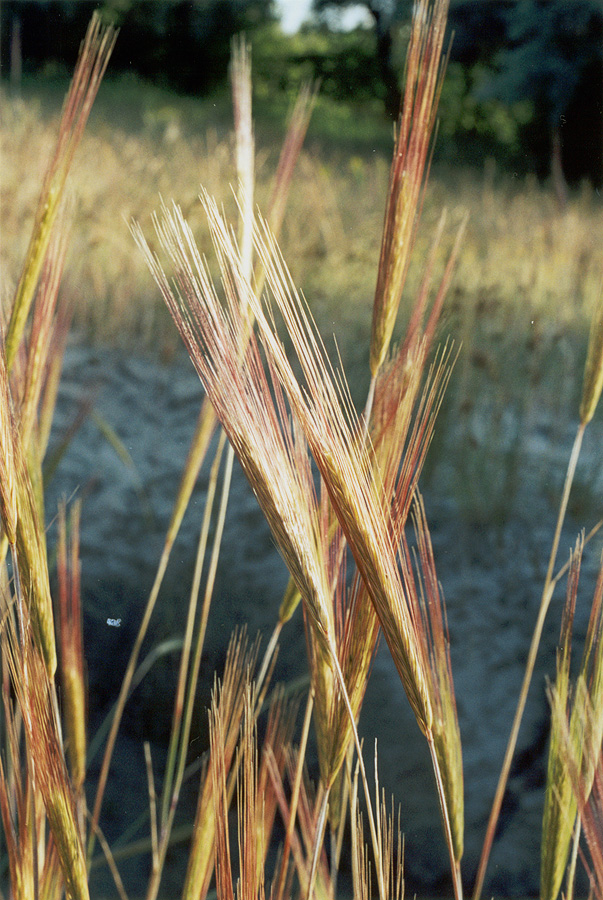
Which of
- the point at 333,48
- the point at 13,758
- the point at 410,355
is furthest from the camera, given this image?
the point at 333,48

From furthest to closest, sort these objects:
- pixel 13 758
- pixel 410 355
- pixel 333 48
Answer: pixel 333 48
pixel 410 355
pixel 13 758

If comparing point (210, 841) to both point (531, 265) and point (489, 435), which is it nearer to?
point (489, 435)

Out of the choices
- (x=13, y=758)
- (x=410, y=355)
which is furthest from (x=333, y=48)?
(x=13, y=758)

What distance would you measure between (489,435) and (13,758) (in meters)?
0.57

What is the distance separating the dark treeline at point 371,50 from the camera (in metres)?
0.69

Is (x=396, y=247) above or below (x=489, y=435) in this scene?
above

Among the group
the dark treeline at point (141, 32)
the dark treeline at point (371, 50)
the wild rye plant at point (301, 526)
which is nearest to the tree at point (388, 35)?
the dark treeline at point (371, 50)

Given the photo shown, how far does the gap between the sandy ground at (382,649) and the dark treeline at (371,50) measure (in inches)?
12.6

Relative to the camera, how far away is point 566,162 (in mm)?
731

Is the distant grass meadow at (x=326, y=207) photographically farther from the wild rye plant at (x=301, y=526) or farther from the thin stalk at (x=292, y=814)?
the thin stalk at (x=292, y=814)

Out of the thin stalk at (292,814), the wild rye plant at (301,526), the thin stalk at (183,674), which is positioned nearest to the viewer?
the wild rye plant at (301,526)

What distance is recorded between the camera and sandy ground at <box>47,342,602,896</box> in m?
0.71

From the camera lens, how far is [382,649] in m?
0.74

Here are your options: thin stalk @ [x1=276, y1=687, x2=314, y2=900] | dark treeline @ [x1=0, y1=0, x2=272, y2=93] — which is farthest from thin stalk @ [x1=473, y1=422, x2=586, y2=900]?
dark treeline @ [x1=0, y1=0, x2=272, y2=93]
